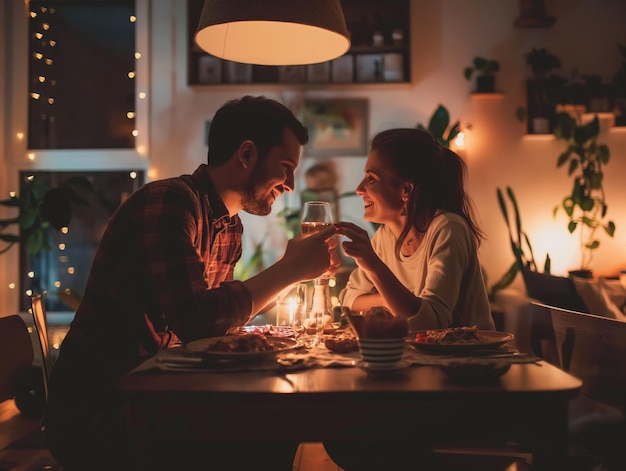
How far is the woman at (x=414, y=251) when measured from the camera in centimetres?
167

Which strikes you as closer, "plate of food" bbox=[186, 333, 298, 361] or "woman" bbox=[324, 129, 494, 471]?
"plate of food" bbox=[186, 333, 298, 361]

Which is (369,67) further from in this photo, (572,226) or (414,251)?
(414,251)

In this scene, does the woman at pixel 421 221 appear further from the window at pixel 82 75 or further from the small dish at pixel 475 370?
the window at pixel 82 75

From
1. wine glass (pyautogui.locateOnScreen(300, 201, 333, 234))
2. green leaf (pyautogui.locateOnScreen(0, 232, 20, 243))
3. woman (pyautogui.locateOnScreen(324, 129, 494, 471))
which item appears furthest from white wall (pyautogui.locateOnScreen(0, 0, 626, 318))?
wine glass (pyautogui.locateOnScreen(300, 201, 333, 234))

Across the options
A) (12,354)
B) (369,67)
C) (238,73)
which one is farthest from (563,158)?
(12,354)

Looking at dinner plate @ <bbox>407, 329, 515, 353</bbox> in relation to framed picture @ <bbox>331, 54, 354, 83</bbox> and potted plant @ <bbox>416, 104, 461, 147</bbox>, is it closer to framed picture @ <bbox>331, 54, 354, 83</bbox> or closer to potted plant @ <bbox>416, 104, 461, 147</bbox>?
potted plant @ <bbox>416, 104, 461, 147</bbox>

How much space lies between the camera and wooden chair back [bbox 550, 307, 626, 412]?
1422mm

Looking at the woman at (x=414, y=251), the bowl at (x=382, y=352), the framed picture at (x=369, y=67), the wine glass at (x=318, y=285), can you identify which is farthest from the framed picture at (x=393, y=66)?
the bowl at (x=382, y=352)

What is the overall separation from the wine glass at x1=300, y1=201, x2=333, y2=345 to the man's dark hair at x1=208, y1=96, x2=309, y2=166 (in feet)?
0.71

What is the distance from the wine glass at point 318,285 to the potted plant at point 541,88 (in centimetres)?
311

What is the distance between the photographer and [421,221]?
6.79ft

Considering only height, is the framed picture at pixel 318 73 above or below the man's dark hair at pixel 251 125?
above

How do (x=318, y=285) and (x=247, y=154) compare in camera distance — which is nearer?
(x=318, y=285)

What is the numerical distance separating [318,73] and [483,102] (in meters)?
1.16
